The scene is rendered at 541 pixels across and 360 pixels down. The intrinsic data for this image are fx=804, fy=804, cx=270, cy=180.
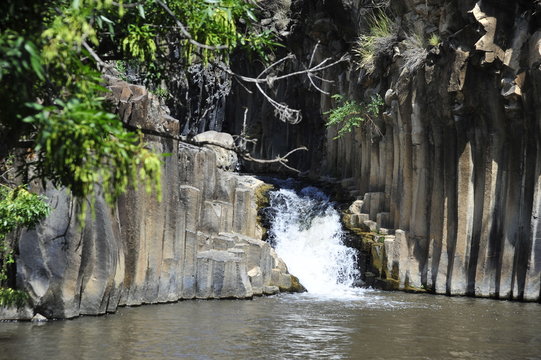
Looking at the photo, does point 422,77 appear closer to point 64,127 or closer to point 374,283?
point 374,283

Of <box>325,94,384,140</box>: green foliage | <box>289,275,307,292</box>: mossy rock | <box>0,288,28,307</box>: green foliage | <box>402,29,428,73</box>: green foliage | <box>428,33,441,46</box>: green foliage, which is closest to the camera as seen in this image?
<box>0,288,28,307</box>: green foliage

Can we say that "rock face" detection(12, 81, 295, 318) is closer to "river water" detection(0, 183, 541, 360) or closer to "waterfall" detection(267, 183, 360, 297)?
"river water" detection(0, 183, 541, 360)

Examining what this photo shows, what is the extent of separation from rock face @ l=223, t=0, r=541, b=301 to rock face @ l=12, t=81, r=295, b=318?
4.37 metres

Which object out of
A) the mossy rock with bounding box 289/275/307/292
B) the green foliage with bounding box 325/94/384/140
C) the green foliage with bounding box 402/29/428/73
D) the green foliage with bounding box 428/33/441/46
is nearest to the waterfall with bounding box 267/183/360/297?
the mossy rock with bounding box 289/275/307/292

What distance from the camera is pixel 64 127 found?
617cm

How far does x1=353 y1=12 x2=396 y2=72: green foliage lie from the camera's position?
26406 millimetres

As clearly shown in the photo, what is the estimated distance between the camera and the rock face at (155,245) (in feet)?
50.4

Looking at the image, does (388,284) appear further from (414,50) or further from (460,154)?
(414,50)

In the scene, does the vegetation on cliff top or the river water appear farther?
the river water

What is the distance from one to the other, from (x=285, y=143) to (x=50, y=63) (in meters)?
31.1

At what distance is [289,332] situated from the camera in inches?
611

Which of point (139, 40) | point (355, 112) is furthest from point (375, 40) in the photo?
point (139, 40)

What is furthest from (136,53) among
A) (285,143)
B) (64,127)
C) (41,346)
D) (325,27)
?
(285,143)

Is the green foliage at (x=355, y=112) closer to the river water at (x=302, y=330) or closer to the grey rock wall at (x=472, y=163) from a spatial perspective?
the grey rock wall at (x=472, y=163)
